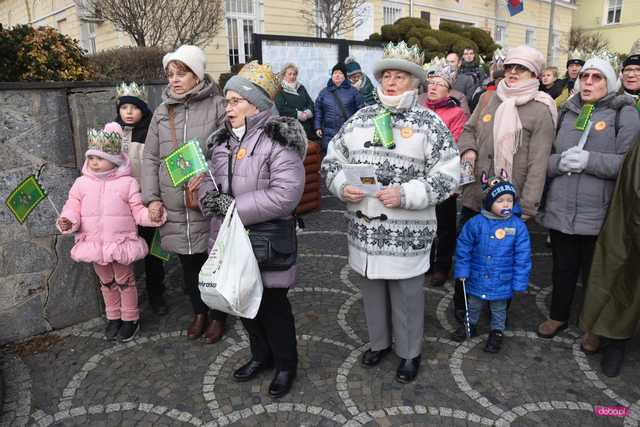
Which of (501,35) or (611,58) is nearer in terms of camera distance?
(611,58)

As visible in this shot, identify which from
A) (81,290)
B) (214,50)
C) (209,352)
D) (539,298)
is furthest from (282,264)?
(214,50)

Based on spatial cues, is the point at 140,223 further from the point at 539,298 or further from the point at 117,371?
the point at 539,298

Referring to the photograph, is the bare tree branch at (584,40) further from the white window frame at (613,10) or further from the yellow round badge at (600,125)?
the yellow round badge at (600,125)

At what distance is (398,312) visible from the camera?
3.08 metres

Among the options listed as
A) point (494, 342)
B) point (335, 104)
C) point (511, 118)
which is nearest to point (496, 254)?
point (494, 342)

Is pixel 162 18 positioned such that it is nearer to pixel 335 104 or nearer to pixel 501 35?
pixel 335 104

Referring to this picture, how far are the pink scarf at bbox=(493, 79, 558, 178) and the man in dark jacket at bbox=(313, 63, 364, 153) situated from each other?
4.38m

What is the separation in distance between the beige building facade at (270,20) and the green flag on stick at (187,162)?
521 inches

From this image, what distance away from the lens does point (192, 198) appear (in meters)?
3.23

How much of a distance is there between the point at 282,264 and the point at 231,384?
35.9 inches

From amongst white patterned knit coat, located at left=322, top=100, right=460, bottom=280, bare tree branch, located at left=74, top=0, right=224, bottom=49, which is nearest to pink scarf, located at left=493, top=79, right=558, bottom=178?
white patterned knit coat, located at left=322, top=100, right=460, bottom=280

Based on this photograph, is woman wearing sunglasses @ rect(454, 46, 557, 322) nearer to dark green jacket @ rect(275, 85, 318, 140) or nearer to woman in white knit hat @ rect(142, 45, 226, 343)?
woman in white knit hat @ rect(142, 45, 226, 343)

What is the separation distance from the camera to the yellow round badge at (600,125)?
3.16m

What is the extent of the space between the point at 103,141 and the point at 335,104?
4842 mm
